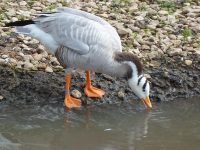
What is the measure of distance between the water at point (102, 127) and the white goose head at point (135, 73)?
1.10 ft

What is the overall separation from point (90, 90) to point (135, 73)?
738mm

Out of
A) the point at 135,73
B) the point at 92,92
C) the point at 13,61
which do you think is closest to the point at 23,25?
the point at 13,61

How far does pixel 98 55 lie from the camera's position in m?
6.14

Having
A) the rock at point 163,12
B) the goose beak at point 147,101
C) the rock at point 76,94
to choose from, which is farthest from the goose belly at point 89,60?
the rock at point 163,12

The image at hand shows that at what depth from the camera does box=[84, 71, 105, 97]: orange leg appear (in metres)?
6.61

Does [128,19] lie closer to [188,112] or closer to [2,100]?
[188,112]

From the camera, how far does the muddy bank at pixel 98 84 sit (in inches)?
256

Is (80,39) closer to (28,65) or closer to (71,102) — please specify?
(71,102)

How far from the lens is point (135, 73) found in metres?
6.16

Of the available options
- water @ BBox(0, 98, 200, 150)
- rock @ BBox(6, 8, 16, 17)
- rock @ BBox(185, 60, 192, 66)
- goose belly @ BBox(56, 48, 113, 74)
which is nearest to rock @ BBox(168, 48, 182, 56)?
rock @ BBox(185, 60, 192, 66)

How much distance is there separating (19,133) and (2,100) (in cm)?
76

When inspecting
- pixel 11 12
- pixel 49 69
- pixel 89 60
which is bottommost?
pixel 49 69

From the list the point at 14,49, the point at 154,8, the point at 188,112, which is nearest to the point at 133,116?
the point at 188,112

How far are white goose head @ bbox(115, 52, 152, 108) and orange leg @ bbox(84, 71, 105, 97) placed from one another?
523 mm
